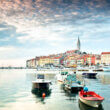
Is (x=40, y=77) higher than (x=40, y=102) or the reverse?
higher

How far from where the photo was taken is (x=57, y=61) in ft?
642

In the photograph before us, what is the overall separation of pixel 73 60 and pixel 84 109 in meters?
166

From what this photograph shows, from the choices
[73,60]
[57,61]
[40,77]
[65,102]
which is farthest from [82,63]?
[65,102]

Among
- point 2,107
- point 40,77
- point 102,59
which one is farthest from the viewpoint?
point 102,59

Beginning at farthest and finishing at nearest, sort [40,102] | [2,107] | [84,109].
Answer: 1. [40,102]
2. [2,107]
3. [84,109]

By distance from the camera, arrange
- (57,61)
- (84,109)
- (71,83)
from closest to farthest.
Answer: (84,109) < (71,83) < (57,61)

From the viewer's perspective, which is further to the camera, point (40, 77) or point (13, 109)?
point (40, 77)

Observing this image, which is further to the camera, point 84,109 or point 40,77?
point 40,77

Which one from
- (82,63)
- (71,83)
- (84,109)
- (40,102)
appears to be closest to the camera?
(84,109)

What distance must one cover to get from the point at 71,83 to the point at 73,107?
9678mm

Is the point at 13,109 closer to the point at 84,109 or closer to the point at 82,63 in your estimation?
the point at 84,109

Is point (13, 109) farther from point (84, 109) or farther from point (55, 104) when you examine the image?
point (84, 109)

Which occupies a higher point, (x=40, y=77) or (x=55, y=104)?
(x=40, y=77)

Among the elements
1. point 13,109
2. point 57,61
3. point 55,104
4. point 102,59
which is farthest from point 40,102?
point 57,61
